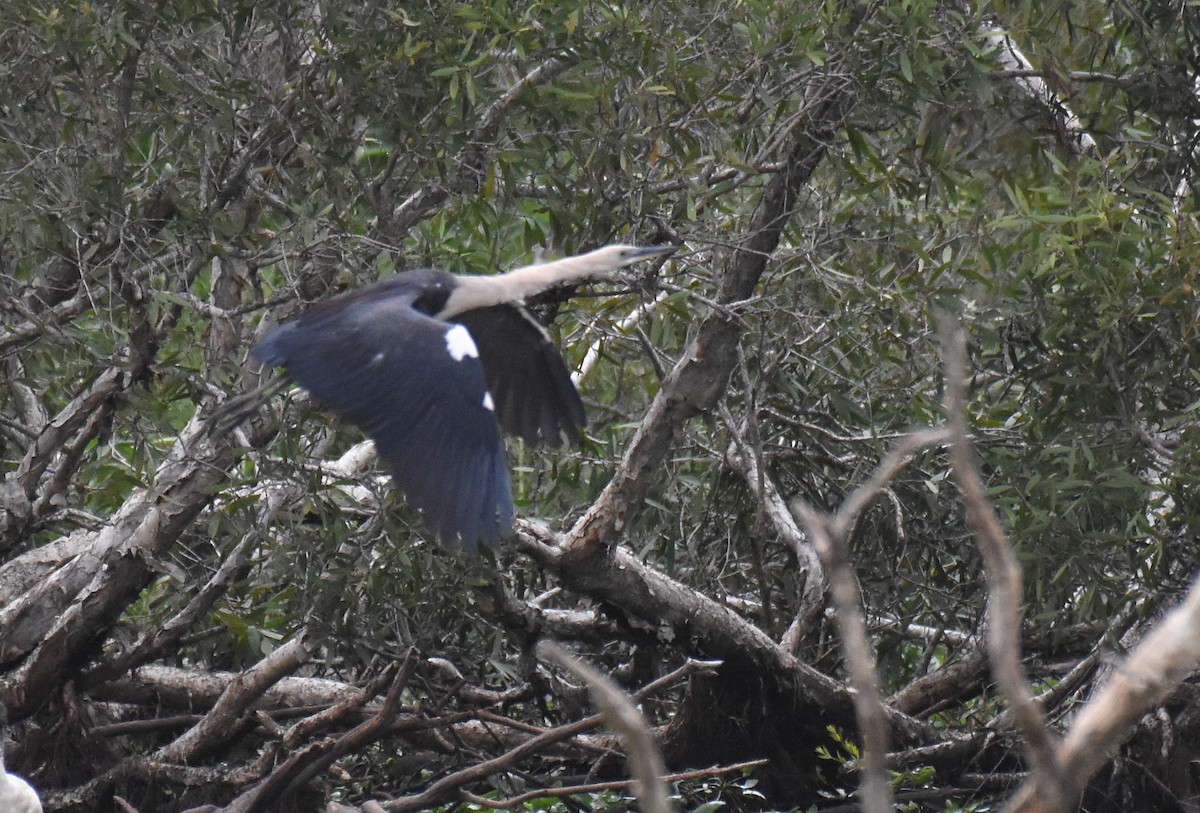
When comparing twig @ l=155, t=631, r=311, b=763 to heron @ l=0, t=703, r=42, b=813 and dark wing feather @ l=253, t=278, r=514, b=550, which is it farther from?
dark wing feather @ l=253, t=278, r=514, b=550

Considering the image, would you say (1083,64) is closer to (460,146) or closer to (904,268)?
(904,268)

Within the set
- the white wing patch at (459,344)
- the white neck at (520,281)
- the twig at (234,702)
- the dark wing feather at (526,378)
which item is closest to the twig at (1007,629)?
the white wing patch at (459,344)

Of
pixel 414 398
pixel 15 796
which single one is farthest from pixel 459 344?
pixel 15 796

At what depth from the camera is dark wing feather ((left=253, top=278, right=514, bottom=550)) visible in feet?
11.5

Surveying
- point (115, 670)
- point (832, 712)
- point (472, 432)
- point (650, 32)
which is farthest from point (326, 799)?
point (650, 32)

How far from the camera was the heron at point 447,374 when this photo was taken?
3549 millimetres

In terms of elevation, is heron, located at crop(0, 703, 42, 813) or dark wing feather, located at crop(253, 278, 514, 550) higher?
dark wing feather, located at crop(253, 278, 514, 550)

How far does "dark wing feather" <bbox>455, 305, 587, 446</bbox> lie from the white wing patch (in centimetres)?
44

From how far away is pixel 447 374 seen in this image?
3.84 metres

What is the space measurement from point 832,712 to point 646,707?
73 cm

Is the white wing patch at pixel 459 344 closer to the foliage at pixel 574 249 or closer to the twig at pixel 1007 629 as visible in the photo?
the foliage at pixel 574 249

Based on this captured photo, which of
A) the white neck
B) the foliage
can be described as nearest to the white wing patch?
the white neck

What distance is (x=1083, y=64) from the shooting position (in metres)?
5.65

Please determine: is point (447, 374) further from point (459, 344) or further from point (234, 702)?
point (234, 702)
